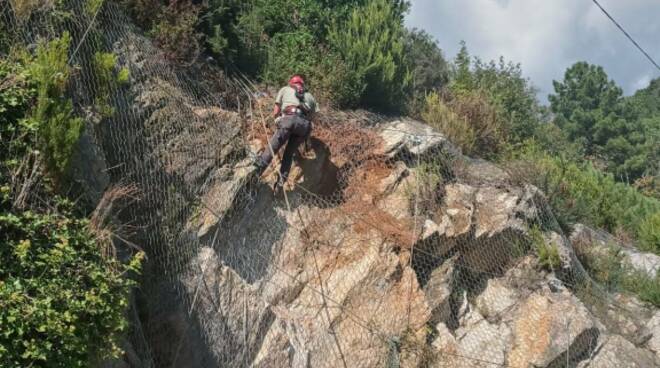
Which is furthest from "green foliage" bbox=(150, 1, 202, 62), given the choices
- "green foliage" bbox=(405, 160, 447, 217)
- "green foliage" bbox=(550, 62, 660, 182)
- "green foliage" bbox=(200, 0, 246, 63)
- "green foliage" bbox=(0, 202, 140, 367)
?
"green foliage" bbox=(550, 62, 660, 182)

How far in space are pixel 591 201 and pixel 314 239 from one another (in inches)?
239

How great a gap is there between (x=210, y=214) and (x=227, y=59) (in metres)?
2.93

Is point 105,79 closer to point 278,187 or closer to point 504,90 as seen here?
point 278,187

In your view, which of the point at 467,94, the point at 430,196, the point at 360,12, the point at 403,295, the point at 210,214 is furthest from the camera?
the point at 467,94

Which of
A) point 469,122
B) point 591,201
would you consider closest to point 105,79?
point 469,122

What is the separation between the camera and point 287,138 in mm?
7605

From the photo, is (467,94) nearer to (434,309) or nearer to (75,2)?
(434,309)

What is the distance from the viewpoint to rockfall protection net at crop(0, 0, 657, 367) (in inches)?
252

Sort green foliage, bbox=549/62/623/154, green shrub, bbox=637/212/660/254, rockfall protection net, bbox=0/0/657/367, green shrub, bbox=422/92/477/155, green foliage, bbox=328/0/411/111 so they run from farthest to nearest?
green foliage, bbox=549/62/623/154 → green shrub, bbox=637/212/660/254 → green shrub, bbox=422/92/477/155 → green foliage, bbox=328/0/411/111 → rockfall protection net, bbox=0/0/657/367

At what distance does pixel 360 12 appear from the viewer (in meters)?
10.9

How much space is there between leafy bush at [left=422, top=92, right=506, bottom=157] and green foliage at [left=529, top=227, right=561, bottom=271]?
214 centimetres

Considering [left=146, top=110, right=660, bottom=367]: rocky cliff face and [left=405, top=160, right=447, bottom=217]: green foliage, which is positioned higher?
[left=405, top=160, right=447, bottom=217]: green foliage

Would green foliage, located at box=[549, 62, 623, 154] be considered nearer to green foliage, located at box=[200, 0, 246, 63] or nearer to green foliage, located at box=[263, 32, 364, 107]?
green foliage, located at box=[263, 32, 364, 107]

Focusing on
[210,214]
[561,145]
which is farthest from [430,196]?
[561,145]
